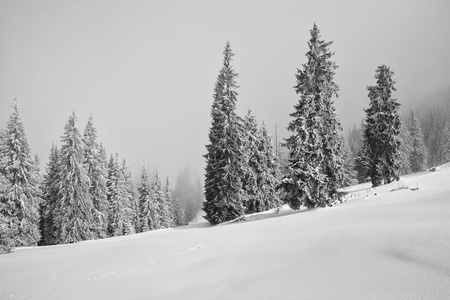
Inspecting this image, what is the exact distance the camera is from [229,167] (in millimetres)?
27156

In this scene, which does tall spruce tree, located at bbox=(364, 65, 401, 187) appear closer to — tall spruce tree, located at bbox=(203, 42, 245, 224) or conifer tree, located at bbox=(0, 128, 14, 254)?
tall spruce tree, located at bbox=(203, 42, 245, 224)

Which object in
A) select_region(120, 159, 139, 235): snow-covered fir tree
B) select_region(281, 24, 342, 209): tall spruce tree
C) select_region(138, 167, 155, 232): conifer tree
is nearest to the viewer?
select_region(281, 24, 342, 209): tall spruce tree

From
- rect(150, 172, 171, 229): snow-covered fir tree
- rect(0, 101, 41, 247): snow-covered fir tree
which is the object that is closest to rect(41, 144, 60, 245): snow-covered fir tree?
rect(0, 101, 41, 247): snow-covered fir tree

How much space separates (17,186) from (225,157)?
2411 cm

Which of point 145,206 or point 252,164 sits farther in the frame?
point 145,206

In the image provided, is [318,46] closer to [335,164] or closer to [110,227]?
[335,164]

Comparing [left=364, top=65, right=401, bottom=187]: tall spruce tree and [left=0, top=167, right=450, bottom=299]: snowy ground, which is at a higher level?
[left=364, top=65, right=401, bottom=187]: tall spruce tree

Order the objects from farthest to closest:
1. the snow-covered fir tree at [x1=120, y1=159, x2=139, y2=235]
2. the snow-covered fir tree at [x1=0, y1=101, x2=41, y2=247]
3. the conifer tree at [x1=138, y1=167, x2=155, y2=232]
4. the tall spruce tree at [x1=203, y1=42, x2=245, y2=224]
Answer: the conifer tree at [x1=138, y1=167, x2=155, y2=232] < the snow-covered fir tree at [x1=120, y1=159, x2=139, y2=235] < the snow-covered fir tree at [x1=0, y1=101, x2=41, y2=247] < the tall spruce tree at [x1=203, y1=42, x2=245, y2=224]

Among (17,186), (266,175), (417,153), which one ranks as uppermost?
(17,186)

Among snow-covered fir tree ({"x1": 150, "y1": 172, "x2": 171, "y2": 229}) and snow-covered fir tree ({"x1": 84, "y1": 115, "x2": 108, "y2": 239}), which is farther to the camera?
snow-covered fir tree ({"x1": 150, "y1": 172, "x2": 171, "y2": 229})

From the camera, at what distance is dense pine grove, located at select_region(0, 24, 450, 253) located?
21016 millimetres

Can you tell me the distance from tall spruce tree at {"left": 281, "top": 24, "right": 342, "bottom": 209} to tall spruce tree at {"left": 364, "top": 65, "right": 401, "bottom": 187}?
44.6 feet

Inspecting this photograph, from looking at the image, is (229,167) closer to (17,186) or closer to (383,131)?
(383,131)

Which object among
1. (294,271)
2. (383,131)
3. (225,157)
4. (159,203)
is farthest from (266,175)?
(294,271)
